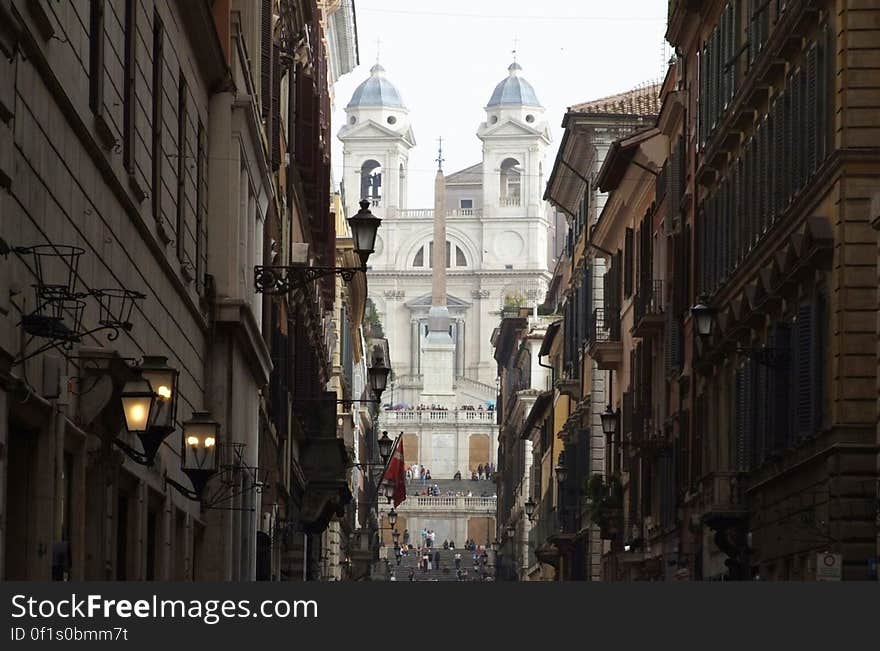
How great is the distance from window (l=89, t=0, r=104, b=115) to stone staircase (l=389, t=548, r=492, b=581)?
10103cm

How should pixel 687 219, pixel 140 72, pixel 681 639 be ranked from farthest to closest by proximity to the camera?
1. pixel 687 219
2. pixel 140 72
3. pixel 681 639

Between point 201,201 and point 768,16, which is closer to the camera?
point 201,201

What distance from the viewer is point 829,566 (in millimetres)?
23547

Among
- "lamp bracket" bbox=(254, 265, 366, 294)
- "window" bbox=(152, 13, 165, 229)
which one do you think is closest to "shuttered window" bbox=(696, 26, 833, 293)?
"lamp bracket" bbox=(254, 265, 366, 294)

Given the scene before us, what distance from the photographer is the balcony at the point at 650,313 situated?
44.1 meters

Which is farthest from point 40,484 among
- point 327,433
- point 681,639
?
point 327,433

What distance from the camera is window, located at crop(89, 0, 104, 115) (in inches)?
683

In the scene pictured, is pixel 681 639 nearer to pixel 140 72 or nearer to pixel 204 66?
pixel 140 72

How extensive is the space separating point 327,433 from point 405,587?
34772 millimetres

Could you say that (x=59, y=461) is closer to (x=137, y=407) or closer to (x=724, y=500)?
(x=137, y=407)

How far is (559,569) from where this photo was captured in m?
70.3

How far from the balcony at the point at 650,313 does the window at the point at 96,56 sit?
88.3 feet

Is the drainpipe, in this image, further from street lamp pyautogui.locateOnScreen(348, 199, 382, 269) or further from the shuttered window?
the shuttered window

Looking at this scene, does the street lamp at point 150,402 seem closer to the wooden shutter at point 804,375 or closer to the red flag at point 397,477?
the wooden shutter at point 804,375
